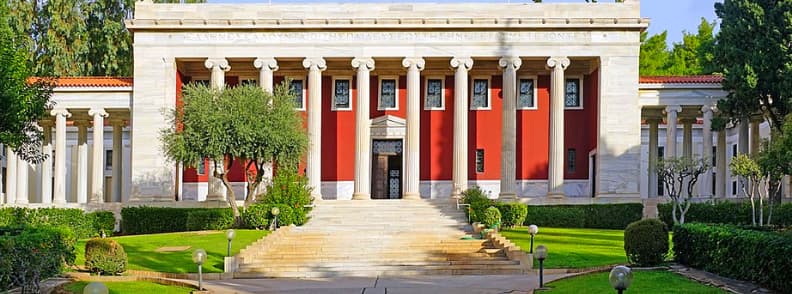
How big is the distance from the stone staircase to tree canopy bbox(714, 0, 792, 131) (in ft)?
40.5

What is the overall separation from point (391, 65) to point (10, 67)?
1873cm

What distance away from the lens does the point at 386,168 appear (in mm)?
45688

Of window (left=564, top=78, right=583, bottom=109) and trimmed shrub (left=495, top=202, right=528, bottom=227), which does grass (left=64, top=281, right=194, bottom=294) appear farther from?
window (left=564, top=78, right=583, bottom=109)

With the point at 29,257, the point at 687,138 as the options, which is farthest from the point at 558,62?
the point at 29,257

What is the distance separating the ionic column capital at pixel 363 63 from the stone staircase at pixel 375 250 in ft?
23.3

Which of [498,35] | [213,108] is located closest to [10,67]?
[213,108]

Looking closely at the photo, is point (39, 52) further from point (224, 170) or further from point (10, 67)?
point (10, 67)

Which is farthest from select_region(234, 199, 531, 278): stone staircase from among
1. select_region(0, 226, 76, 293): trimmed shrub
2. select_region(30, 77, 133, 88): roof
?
select_region(30, 77, 133, 88): roof

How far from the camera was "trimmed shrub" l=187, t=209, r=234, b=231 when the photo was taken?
37.4m

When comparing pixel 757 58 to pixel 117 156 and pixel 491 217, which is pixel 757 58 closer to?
pixel 491 217

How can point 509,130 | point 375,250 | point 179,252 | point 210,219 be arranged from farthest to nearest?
1. point 509,130
2. point 210,219
3. point 375,250
4. point 179,252

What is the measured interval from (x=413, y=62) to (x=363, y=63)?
2078 millimetres

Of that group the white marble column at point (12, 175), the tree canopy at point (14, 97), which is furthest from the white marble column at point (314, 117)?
the tree canopy at point (14, 97)

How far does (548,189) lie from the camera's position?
141ft
